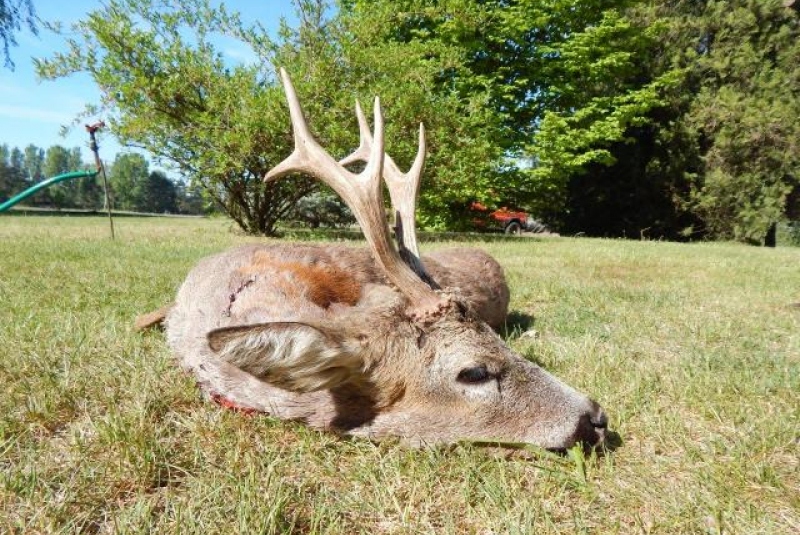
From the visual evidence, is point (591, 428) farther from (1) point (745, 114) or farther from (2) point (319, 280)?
(1) point (745, 114)

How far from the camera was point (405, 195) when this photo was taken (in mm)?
3203

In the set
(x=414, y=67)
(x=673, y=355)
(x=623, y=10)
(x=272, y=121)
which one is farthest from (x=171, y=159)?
(x=623, y=10)

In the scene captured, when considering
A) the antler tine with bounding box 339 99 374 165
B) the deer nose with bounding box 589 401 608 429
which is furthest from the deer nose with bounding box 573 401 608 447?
the antler tine with bounding box 339 99 374 165

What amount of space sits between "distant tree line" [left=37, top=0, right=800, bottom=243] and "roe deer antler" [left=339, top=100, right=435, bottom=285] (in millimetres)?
9699

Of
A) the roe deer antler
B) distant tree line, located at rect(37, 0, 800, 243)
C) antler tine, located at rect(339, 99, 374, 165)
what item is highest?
distant tree line, located at rect(37, 0, 800, 243)

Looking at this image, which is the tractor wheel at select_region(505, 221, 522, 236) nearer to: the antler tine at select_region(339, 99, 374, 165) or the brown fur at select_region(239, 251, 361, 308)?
the antler tine at select_region(339, 99, 374, 165)

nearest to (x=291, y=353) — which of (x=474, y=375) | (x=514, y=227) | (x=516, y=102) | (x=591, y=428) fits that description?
(x=474, y=375)

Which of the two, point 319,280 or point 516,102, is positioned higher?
point 516,102

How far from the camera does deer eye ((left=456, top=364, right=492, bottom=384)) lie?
92.4 inches

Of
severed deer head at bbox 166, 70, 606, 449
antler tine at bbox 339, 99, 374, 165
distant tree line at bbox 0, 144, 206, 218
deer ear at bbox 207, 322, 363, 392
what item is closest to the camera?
deer ear at bbox 207, 322, 363, 392

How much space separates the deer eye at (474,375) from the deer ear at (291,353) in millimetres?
467

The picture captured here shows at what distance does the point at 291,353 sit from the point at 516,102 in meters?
21.2

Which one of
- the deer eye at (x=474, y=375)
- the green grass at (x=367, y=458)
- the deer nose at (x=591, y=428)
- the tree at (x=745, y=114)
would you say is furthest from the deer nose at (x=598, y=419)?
the tree at (x=745, y=114)

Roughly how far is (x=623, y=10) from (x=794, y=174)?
32.4ft
